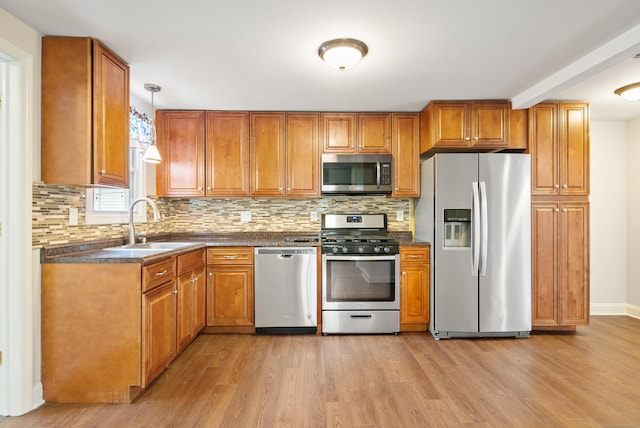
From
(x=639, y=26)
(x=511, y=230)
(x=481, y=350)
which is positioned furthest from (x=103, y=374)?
(x=639, y=26)

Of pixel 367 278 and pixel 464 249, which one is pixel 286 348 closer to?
pixel 367 278

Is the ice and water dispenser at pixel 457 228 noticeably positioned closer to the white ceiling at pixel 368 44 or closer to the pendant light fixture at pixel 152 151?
the white ceiling at pixel 368 44

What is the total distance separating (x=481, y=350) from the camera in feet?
9.56

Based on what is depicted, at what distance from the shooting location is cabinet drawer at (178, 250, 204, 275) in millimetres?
2699

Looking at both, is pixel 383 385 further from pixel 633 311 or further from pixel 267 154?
pixel 633 311

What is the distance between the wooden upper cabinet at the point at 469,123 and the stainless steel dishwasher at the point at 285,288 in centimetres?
176

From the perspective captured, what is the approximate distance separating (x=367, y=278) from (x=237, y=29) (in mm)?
2369

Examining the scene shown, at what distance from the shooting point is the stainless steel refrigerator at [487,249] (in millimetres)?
3131

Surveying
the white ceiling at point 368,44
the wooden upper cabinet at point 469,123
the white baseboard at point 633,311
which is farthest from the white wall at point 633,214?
the wooden upper cabinet at point 469,123

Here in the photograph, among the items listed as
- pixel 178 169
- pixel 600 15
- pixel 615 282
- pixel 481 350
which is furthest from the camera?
pixel 615 282

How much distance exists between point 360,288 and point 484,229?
1.30 m

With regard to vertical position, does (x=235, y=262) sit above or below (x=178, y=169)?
below

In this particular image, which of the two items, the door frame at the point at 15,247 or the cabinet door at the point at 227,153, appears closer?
the door frame at the point at 15,247

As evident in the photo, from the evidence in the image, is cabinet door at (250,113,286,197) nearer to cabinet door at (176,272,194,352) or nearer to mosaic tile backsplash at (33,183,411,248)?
mosaic tile backsplash at (33,183,411,248)
